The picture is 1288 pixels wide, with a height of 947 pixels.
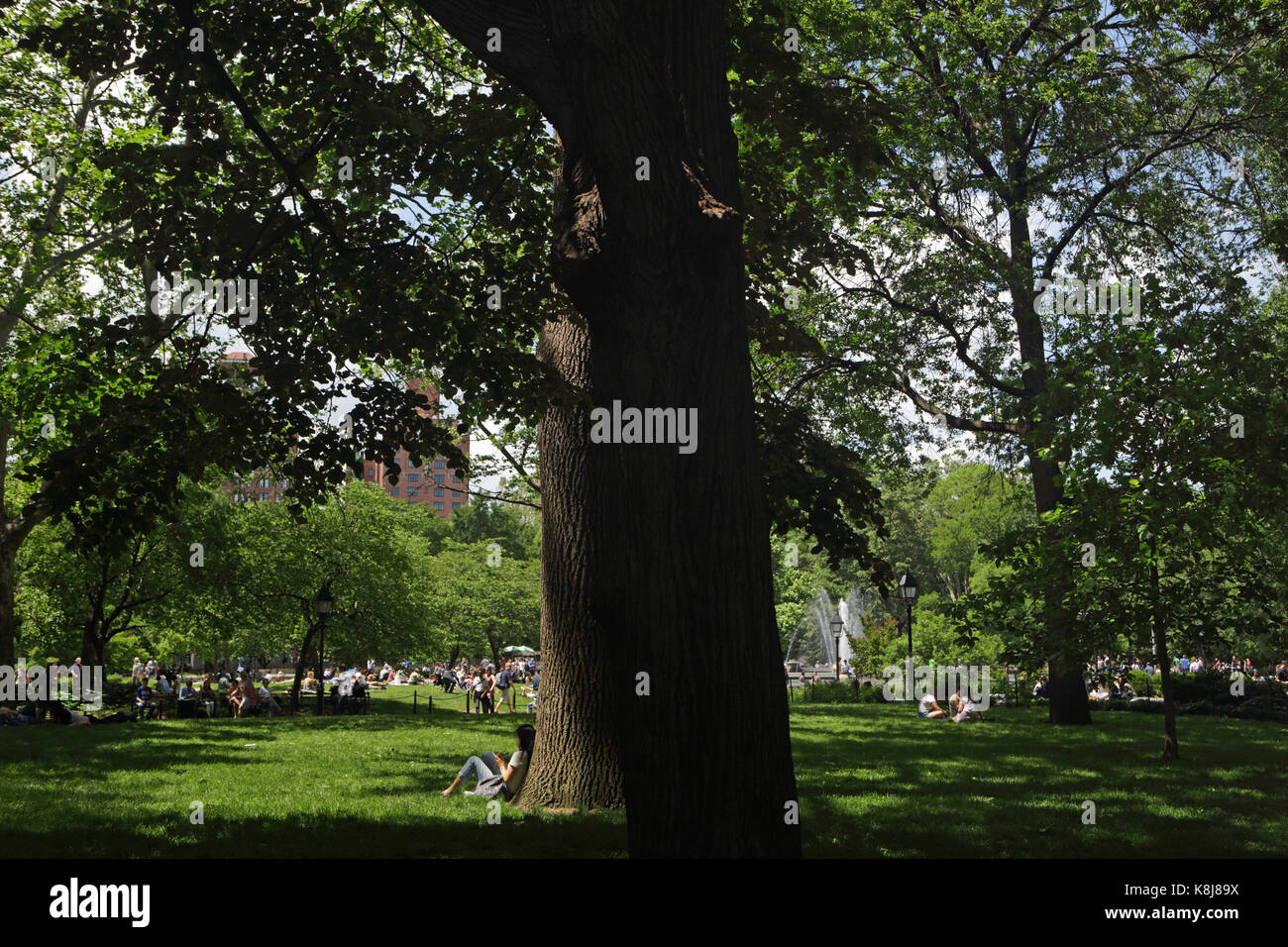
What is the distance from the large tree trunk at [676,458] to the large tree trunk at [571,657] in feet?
16.9

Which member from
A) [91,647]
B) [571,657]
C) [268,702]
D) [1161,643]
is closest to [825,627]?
[268,702]

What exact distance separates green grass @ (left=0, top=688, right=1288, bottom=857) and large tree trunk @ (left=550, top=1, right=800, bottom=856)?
3.85m

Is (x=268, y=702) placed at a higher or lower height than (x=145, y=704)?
lower

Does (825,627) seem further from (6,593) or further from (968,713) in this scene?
(6,593)

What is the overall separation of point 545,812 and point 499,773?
5.03 ft

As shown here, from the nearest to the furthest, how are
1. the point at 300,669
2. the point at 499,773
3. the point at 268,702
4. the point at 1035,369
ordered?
the point at 499,773, the point at 1035,369, the point at 268,702, the point at 300,669

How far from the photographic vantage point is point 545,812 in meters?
10.3

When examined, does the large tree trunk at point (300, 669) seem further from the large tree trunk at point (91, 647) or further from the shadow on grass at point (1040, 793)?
the shadow on grass at point (1040, 793)

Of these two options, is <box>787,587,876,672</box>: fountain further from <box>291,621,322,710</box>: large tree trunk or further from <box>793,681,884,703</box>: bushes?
<box>291,621,322,710</box>: large tree trunk

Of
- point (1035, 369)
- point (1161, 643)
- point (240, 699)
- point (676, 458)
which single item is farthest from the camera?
point (240, 699)

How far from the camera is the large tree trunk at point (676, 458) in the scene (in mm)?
4801

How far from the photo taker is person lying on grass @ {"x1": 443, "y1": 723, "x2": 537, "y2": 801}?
1120cm

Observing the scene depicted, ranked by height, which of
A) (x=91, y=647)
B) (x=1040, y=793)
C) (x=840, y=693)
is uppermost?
(x=91, y=647)
